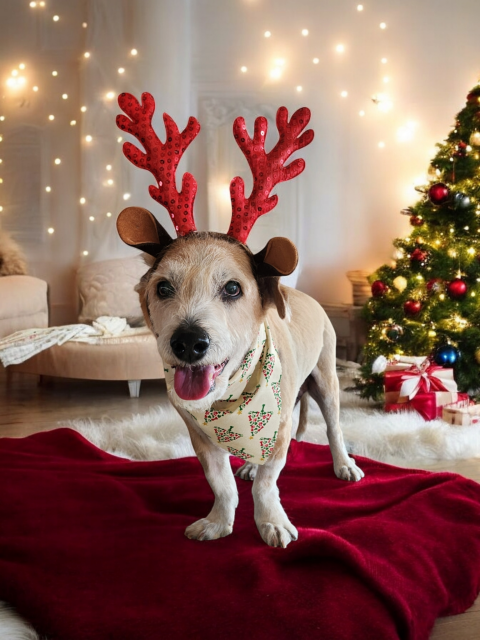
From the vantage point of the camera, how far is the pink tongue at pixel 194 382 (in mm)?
1343

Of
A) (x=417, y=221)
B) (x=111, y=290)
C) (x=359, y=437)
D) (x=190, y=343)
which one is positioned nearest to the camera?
(x=190, y=343)

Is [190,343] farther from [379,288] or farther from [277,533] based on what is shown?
[379,288]

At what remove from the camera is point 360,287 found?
508 cm

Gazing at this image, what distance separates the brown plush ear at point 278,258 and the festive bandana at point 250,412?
0.16 meters

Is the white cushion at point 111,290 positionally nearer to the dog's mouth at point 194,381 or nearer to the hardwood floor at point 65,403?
the hardwood floor at point 65,403

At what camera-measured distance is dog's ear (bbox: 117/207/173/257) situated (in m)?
1.52

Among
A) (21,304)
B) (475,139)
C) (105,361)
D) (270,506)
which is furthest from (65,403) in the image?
(475,139)

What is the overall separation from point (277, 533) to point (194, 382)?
0.48 m

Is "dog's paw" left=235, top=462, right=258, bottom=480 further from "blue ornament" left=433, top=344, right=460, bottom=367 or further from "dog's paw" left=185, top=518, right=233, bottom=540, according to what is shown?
"blue ornament" left=433, top=344, right=460, bottom=367

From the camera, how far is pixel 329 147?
18.0 ft

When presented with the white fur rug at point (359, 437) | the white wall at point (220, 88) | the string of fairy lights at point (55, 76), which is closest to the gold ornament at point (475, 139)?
the white fur rug at point (359, 437)

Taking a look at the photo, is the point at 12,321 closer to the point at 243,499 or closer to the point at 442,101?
the point at 243,499

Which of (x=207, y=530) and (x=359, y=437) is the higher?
(x=207, y=530)

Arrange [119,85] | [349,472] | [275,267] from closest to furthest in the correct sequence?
[275,267]
[349,472]
[119,85]
